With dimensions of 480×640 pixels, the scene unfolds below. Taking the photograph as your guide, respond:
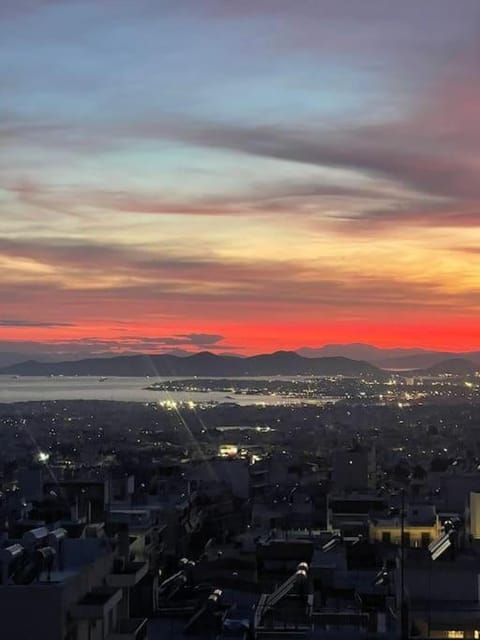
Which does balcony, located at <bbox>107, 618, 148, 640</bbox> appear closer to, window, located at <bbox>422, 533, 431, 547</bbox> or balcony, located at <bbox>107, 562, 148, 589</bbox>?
balcony, located at <bbox>107, 562, 148, 589</bbox>

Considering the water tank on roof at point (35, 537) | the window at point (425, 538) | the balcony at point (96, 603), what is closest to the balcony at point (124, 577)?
the balcony at point (96, 603)

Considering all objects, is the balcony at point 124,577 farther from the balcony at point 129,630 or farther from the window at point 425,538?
the window at point 425,538

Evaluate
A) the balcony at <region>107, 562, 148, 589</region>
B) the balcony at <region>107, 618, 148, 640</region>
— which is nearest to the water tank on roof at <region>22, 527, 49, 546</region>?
the balcony at <region>107, 562, 148, 589</region>

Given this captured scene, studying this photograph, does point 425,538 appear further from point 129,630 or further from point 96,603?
point 96,603

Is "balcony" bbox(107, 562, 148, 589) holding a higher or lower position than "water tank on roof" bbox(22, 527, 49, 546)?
lower

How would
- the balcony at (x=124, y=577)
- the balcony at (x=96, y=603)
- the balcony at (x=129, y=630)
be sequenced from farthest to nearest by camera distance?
the balcony at (x=124, y=577) → the balcony at (x=129, y=630) → the balcony at (x=96, y=603)

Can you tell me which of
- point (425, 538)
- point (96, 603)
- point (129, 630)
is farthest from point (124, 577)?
point (425, 538)
